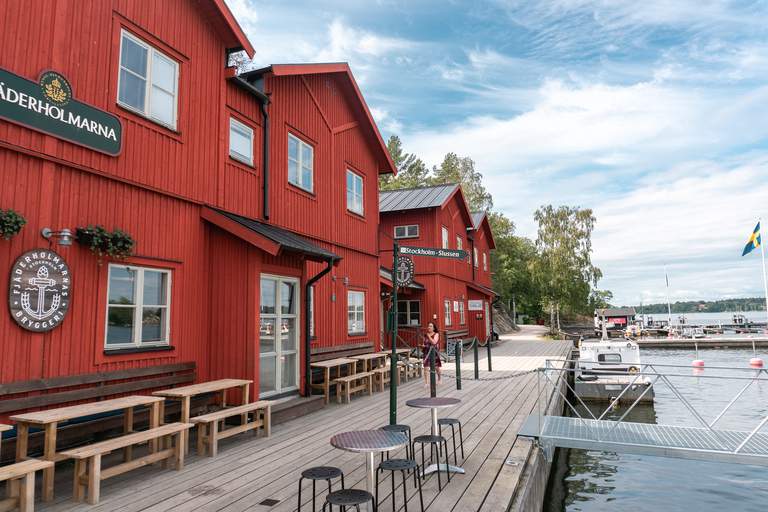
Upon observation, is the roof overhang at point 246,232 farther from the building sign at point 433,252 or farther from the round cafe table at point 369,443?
the round cafe table at point 369,443

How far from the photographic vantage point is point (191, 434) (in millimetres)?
7230

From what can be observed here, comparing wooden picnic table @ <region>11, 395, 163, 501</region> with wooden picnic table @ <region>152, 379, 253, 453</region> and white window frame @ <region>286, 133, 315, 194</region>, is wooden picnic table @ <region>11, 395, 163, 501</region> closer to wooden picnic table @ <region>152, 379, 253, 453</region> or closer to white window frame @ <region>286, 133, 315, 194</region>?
wooden picnic table @ <region>152, 379, 253, 453</region>

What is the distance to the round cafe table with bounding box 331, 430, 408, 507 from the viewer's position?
3.91 meters

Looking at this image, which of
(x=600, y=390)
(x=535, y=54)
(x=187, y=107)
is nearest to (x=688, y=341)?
(x=600, y=390)

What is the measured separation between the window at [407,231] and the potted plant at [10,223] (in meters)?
17.6

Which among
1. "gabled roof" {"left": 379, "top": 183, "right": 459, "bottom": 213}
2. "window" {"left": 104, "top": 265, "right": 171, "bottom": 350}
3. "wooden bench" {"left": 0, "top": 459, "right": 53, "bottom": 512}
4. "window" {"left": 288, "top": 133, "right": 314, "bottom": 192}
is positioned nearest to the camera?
"wooden bench" {"left": 0, "top": 459, "right": 53, "bottom": 512}

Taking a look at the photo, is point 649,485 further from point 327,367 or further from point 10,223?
point 10,223

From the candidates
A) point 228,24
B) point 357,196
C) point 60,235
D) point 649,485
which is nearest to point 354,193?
point 357,196

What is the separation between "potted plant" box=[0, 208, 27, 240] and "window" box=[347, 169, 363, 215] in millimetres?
8523

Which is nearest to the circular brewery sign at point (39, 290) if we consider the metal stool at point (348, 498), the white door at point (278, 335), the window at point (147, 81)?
the window at point (147, 81)

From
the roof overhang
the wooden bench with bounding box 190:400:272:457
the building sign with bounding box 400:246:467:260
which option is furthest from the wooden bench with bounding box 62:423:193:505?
the building sign with bounding box 400:246:467:260

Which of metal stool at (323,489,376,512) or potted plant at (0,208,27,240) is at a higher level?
potted plant at (0,208,27,240)

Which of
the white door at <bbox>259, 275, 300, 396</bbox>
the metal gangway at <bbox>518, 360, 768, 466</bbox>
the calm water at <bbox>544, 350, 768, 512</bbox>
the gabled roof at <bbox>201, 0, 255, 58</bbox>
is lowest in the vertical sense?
the calm water at <bbox>544, 350, 768, 512</bbox>

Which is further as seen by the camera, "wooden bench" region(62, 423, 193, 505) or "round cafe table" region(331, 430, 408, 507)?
"wooden bench" region(62, 423, 193, 505)
